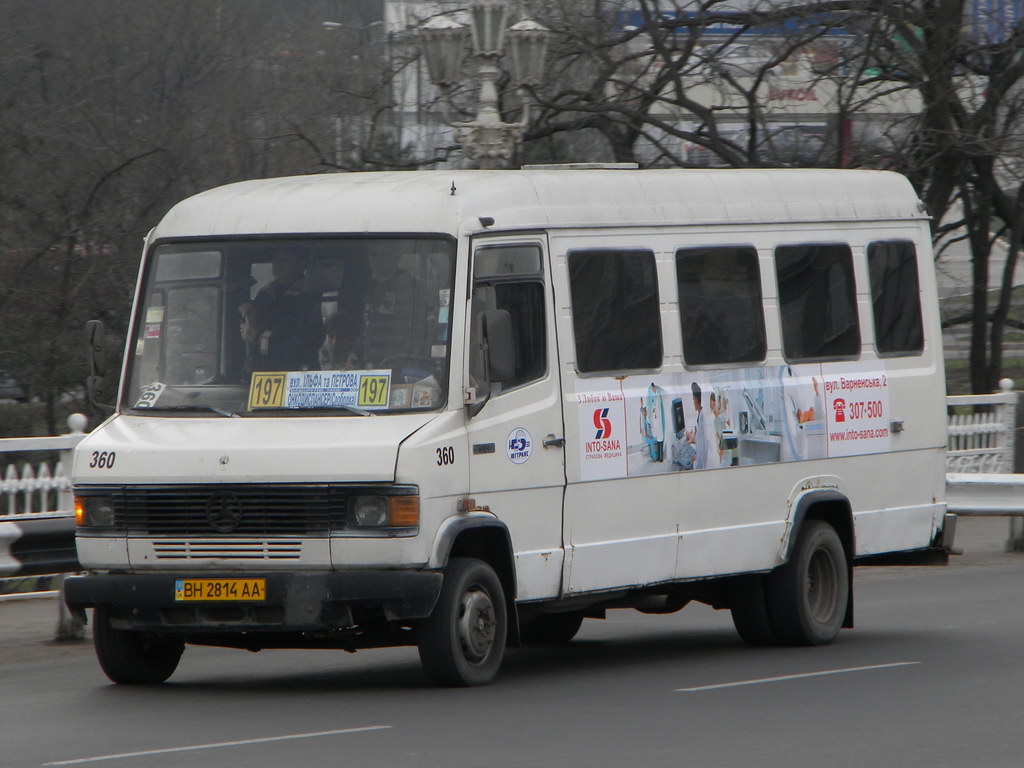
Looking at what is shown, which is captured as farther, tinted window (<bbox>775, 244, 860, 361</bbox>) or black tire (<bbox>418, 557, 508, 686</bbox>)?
tinted window (<bbox>775, 244, 860, 361</bbox>)

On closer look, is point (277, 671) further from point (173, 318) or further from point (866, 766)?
point (866, 766)

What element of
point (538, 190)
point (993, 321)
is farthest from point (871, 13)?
point (538, 190)

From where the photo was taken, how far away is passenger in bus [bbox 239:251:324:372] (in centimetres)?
903

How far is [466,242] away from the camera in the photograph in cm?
905

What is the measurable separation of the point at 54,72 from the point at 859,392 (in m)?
16.5

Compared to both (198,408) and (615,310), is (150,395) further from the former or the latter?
(615,310)

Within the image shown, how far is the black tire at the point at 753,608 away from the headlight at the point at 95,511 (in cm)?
384

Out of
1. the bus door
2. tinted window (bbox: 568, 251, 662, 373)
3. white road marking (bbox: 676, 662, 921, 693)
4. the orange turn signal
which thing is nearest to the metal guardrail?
white road marking (bbox: 676, 662, 921, 693)

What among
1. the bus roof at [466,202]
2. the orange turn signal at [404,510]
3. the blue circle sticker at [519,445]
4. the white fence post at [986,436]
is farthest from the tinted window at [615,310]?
the white fence post at [986,436]

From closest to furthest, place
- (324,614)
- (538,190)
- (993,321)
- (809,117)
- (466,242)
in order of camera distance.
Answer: (324,614) → (466,242) → (538,190) → (809,117) → (993,321)

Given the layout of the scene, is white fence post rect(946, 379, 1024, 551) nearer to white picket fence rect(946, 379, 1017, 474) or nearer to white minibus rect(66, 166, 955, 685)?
white picket fence rect(946, 379, 1017, 474)

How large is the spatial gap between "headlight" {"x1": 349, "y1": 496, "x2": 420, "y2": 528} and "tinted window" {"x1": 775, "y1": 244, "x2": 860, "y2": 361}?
3.22 meters

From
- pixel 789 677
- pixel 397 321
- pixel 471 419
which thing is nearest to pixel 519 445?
pixel 471 419

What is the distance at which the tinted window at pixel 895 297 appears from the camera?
11547 millimetres
